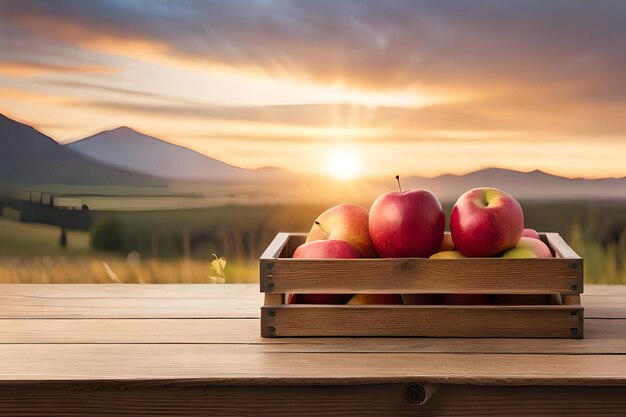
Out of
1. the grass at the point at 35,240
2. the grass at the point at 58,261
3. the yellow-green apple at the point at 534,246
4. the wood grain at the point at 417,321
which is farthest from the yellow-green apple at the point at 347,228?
the grass at the point at 35,240

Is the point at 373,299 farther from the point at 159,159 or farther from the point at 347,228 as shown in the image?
the point at 159,159

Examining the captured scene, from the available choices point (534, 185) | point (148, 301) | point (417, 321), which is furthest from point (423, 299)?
point (534, 185)

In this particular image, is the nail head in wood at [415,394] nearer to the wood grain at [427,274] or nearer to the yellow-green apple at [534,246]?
the wood grain at [427,274]

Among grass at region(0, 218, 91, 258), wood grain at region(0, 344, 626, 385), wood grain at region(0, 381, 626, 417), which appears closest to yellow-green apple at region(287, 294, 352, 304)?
wood grain at region(0, 344, 626, 385)

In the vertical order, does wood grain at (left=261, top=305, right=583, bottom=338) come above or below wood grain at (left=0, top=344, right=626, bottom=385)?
above

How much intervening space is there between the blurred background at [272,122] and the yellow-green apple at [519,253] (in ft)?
2.99

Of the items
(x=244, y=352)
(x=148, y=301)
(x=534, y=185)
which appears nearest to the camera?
(x=244, y=352)

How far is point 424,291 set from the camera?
3.98ft

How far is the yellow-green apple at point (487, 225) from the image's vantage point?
4.08 ft

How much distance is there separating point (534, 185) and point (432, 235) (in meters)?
1.00

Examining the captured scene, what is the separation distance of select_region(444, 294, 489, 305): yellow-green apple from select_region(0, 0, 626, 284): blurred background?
3.05 feet

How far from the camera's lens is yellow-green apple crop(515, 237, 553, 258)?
4.26 feet

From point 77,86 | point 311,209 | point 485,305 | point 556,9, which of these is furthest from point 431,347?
point 77,86

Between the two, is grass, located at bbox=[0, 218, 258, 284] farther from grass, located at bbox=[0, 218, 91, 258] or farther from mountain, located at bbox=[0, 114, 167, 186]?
mountain, located at bbox=[0, 114, 167, 186]
